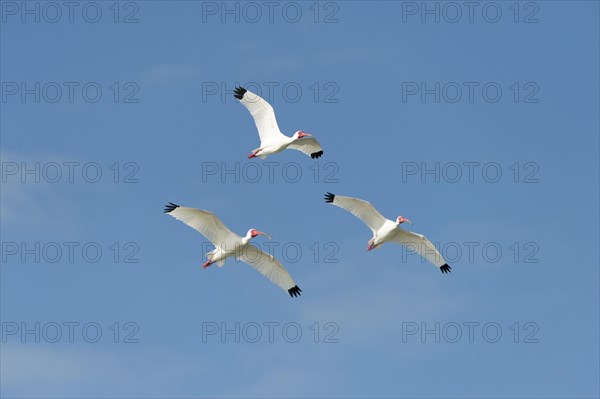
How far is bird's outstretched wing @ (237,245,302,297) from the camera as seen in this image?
43312 mm

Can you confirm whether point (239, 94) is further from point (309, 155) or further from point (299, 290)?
point (299, 290)

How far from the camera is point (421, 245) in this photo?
4684cm

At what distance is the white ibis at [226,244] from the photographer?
1639 inches

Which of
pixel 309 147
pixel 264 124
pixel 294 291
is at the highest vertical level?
pixel 309 147

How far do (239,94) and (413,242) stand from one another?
9.14m

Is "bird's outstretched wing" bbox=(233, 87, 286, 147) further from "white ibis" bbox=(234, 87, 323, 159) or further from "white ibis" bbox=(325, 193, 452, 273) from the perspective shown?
"white ibis" bbox=(325, 193, 452, 273)

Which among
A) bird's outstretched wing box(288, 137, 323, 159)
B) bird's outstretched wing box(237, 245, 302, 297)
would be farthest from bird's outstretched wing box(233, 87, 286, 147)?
bird's outstretched wing box(237, 245, 302, 297)

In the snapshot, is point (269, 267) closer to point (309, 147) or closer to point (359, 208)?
point (359, 208)

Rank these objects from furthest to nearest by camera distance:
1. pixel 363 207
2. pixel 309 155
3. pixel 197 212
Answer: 1. pixel 309 155
2. pixel 363 207
3. pixel 197 212

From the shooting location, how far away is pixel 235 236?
42.4m

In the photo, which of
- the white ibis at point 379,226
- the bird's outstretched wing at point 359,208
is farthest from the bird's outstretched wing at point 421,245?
Answer: the bird's outstretched wing at point 359,208

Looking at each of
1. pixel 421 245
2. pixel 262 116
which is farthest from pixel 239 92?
pixel 421 245

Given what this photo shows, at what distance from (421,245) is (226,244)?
8778 millimetres

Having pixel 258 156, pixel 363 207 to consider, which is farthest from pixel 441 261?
pixel 258 156
